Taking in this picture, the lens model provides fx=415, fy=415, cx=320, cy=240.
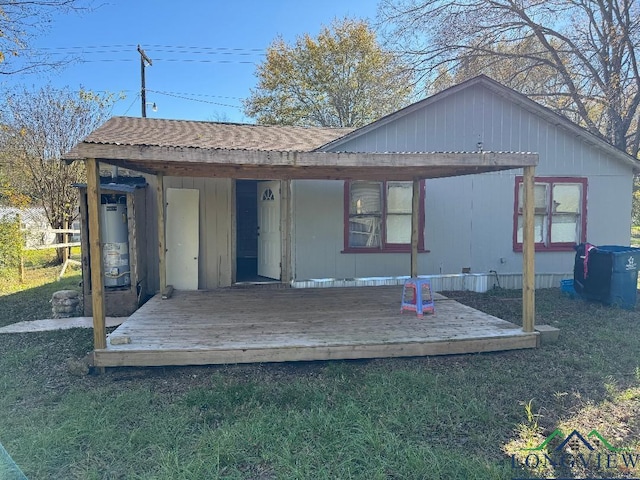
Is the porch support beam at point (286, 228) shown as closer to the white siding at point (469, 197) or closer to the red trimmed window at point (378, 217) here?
the white siding at point (469, 197)

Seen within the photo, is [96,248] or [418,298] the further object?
[418,298]

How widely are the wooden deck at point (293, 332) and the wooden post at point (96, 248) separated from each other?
0.22 meters

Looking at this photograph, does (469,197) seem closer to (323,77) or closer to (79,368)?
(79,368)

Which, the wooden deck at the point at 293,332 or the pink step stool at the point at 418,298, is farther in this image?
the pink step stool at the point at 418,298

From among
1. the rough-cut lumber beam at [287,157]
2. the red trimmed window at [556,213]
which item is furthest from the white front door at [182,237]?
the red trimmed window at [556,213]

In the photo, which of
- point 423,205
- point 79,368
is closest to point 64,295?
point 79,368

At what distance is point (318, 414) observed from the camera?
3.14 m

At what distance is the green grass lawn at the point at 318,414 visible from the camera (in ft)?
8.34

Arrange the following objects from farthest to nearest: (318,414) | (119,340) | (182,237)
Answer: (182,237), (119,340), (318,414)

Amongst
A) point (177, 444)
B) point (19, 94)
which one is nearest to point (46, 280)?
point (19, 94)

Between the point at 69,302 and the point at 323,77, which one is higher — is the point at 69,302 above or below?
below
